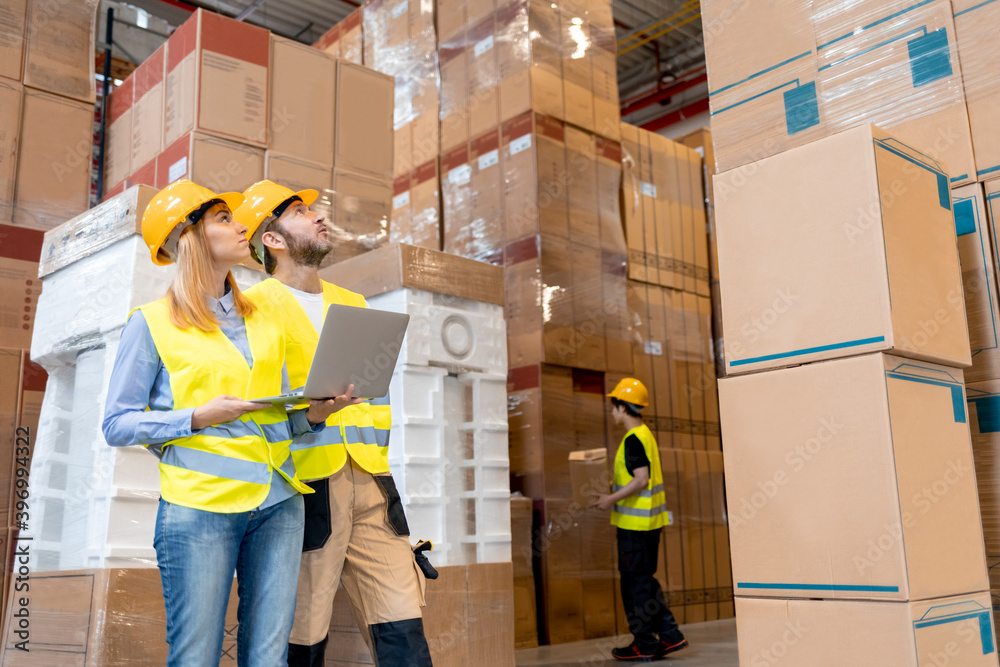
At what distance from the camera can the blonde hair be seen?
2152 millimetres

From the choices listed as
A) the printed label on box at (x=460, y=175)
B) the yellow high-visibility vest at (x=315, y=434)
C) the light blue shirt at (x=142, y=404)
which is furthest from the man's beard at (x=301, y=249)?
the printed label on box at (x=460, y=175)

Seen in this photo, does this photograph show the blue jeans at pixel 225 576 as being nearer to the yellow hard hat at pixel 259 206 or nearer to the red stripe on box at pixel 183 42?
the yellow hard hat at pixel 259 206

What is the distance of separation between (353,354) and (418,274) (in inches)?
61.9

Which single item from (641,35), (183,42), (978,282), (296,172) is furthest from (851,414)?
(641,35)

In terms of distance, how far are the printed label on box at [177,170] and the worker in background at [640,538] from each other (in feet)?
9.53

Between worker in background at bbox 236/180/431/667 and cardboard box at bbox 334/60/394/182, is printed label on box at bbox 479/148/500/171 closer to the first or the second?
cardboard box at bbox 334/60/394/182

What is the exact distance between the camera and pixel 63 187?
4621mm

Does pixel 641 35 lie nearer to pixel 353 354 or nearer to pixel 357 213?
pixel 357 213

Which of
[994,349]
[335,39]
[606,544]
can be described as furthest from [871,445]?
[335,39]

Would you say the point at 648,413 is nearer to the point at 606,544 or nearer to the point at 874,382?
the point at 606,544

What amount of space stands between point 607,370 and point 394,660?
13.3ft

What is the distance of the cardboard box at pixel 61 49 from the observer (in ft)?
15.3

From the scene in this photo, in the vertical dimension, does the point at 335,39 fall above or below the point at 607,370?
above

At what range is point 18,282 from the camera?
420cm
